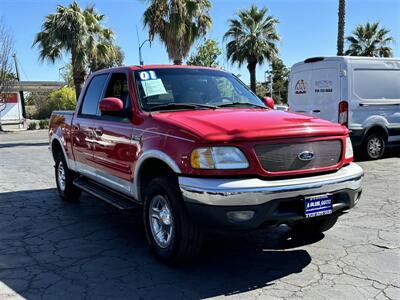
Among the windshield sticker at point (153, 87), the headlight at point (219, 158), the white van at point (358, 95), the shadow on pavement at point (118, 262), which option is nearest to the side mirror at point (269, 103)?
the windshield sticker at point (153, 87)

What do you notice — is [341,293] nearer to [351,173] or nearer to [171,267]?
[351,173]

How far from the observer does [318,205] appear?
391 cm

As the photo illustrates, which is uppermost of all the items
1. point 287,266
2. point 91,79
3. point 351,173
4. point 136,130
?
point 91,79

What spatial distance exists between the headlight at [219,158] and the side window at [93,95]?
2640 mm

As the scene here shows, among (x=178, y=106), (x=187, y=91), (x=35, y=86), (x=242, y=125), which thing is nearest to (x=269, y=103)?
(x=187, y=91)

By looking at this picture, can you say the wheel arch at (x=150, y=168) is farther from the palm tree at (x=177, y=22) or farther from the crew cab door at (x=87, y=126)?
the palm tree at (x=177, y=22)

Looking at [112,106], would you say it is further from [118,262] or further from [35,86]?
[35,86]

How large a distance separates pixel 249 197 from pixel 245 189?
0.07m

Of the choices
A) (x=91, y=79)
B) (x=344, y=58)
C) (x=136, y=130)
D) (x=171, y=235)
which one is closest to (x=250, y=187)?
(x=171, y=235)

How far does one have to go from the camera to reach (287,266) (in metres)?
4.25

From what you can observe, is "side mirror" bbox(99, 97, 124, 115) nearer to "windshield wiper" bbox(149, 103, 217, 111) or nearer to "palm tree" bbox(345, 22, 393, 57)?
"windshield wiper" bbox(149, 103, 217, 111)

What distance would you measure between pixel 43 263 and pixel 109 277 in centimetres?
87

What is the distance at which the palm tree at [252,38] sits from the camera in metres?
25.7

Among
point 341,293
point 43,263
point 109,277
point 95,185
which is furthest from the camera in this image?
point 95,185
